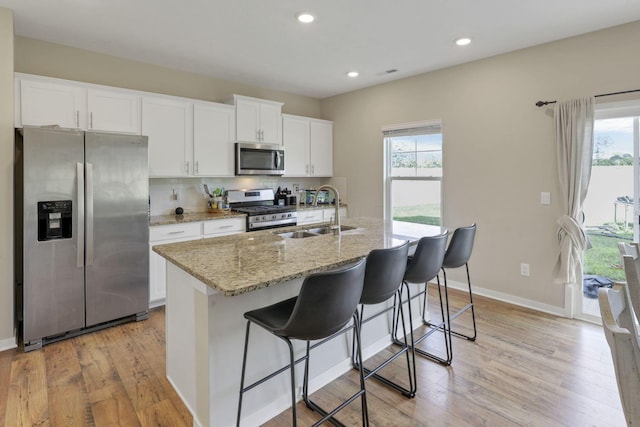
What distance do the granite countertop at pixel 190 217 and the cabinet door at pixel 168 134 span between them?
0.48 m

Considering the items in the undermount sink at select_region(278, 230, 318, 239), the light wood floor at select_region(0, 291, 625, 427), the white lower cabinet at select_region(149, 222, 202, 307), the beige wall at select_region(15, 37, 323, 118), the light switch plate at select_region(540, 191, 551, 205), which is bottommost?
the light wood floor at select_region(0, 291, 625, 427)

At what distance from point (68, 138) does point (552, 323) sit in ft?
14.6

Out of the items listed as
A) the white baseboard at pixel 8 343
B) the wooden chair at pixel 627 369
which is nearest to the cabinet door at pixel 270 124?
the white baseboard at pixel 8 343

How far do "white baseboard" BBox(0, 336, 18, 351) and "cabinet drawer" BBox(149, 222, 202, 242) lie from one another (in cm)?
126

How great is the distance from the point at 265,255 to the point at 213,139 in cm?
261

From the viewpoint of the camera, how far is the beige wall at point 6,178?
8.73ft

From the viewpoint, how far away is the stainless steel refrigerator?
2.70 metres

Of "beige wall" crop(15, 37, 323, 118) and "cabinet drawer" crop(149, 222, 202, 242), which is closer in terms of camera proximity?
"beige wall" crop(15, 37, 323, 118)

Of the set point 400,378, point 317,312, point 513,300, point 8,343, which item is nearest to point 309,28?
point 317,312

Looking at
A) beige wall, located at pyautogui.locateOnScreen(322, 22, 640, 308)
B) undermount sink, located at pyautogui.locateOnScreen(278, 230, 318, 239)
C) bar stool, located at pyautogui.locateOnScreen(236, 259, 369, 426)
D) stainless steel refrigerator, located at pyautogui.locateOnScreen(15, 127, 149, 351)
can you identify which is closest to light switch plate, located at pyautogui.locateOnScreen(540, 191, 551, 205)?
beige wall, located at pyautogui.locateOnScreen(322, 22, 640, 308)

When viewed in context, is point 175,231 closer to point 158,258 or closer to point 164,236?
point 164,236

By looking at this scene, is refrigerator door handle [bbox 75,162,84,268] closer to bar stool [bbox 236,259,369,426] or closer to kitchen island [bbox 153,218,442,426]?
kitchen island [bbox 153,218,442,426]

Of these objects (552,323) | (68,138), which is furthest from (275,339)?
(552,323)

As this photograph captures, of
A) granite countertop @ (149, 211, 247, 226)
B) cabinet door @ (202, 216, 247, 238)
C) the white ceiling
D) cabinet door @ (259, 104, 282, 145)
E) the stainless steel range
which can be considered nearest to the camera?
the white ceiling
